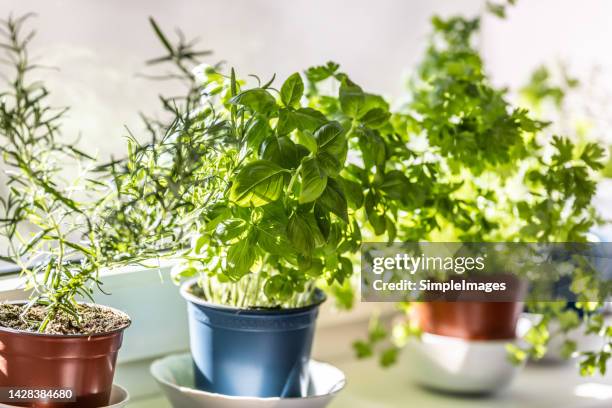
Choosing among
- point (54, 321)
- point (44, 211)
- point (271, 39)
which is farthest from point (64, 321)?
point (271, 39)

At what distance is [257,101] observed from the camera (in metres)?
0.82

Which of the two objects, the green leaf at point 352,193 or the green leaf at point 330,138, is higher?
the green leaf at point 330,138

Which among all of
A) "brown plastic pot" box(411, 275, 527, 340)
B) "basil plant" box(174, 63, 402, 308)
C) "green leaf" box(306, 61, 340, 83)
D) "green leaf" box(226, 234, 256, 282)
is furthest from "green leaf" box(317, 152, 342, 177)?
"brown plastic pot" box(411, 275, 527, 340)

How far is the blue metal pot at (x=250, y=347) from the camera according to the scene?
94 cm

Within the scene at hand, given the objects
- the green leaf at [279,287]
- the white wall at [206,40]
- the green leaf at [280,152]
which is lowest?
the green leaf at [279,287]

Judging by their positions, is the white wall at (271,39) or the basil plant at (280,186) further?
the white wall at (271,39)

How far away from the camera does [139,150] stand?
2.56ft

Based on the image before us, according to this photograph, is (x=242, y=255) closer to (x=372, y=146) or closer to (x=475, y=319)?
(x=372, y=146)

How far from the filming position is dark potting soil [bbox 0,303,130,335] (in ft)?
2.60

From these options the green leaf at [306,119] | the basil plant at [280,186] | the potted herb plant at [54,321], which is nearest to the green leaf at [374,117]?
the basil plant at [280,186]

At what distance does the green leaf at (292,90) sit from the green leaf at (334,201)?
0.36ft

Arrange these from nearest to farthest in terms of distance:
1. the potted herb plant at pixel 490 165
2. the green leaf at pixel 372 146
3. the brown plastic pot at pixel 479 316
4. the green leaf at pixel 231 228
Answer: the green leaf at pixel 231 228 < the green leaf at pixel 372 146 < the potted herb plant at pixel 490 165 < the brown plastic pot at pixel 479 316

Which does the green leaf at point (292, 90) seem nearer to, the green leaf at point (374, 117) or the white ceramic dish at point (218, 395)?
the green leaf at point (374, 117)

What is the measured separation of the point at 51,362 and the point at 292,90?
37 centimetres
